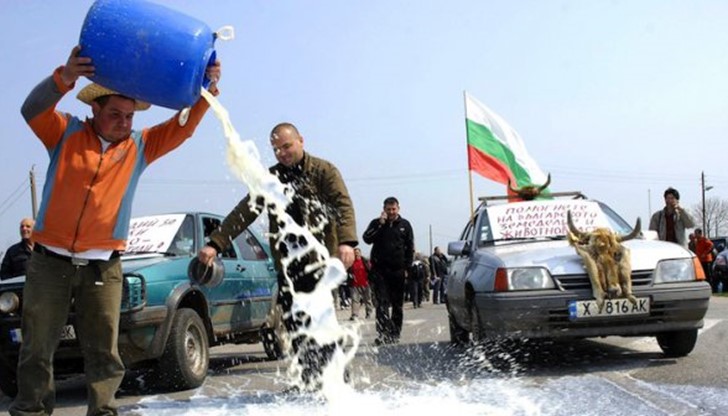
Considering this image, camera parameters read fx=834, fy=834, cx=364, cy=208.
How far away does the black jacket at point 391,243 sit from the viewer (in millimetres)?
10438

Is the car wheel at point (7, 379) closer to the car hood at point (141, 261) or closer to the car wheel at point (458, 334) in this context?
the car hood at point (141, 261)

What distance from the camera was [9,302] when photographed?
6.52 metres

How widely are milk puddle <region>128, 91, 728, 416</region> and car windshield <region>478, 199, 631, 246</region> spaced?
1938mm

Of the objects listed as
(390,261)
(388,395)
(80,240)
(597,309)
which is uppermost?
(80,240)

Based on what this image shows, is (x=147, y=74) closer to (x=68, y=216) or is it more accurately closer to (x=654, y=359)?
(x=68, y=216)

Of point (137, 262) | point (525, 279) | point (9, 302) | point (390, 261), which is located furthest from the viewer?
point (390, 261)

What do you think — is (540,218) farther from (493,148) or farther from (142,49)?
(142,49)

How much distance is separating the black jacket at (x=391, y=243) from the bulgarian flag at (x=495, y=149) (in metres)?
1.54

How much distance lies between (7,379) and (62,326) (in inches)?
119

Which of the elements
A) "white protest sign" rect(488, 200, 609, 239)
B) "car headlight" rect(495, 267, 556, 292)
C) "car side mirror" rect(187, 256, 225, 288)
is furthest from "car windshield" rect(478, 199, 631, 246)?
"car side mirror" rect(187, 256, 225, 288)

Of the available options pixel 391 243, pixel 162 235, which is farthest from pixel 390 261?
pixel 162 235

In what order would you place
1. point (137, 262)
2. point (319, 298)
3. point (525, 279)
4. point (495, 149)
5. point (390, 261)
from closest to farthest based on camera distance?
point (319, 298)
point (525, 279)
point (137, 262)
point (390, 261)
point (495, 149)

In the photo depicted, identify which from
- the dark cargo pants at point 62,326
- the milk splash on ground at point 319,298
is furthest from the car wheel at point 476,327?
the dark cargo pants at point 62,326

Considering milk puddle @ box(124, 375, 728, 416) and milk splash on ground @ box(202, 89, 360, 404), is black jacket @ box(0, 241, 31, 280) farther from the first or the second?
milk splash on ground @ box(202, 89, 360, 404)
